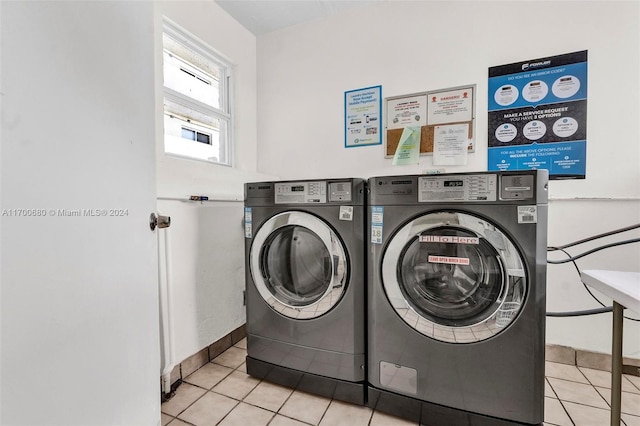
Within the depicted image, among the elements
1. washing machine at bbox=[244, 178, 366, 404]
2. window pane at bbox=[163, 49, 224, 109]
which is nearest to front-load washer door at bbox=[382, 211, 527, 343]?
washing machine at bbox=[244, 178, 366, 404]

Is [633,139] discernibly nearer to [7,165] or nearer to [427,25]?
[427,25]

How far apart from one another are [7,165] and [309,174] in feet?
6.25

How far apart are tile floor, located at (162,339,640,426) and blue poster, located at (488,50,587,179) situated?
115 cm

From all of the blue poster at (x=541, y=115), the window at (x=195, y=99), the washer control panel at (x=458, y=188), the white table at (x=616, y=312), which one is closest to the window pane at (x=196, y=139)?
the window at (x=195, y=99)

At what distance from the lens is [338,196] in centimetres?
139

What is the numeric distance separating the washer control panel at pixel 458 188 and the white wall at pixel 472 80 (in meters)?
0.82

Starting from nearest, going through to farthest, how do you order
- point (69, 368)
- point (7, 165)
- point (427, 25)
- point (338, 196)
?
point (7, 165) → point (69, 368) → point (338, 196) → point (427, 25)

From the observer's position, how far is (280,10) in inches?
85.7

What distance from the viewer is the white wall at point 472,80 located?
1.59 m

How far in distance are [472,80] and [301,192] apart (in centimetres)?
140

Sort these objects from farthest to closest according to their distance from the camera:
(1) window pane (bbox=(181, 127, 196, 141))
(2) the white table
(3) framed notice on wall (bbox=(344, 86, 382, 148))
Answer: (3) framed notice on wall (bbox=(344, 86, 382, 148)) → (1) window pane (bbox=(181, 127, 196, 141)) → (2) the white table

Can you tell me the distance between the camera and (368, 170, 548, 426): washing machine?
1098 millimetres

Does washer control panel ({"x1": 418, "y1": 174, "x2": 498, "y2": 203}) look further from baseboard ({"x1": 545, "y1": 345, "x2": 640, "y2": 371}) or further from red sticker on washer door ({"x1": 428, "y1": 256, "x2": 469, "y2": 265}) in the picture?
baseboard ({"x1": 545, "y1": 345, "x2": 640, "y2": 371})

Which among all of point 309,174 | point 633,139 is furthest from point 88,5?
point 633,139
